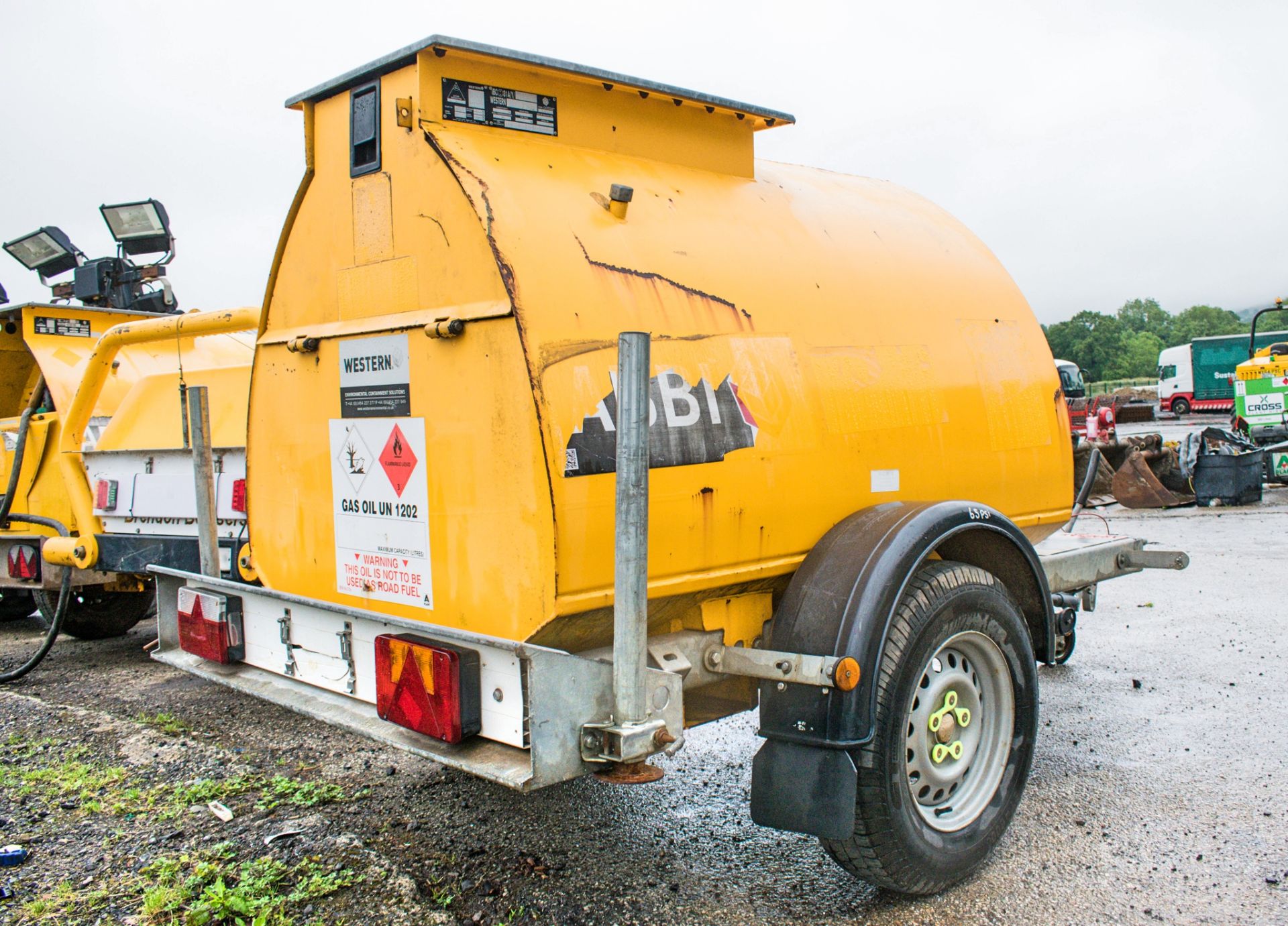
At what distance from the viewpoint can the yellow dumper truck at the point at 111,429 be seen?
18.6 ft

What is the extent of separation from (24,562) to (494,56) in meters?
5.35

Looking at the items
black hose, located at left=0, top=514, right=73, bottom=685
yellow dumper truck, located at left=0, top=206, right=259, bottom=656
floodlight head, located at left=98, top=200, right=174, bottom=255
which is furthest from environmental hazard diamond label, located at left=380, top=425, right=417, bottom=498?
floodlight head, located at left=98, top=200, right=174, bottom=255

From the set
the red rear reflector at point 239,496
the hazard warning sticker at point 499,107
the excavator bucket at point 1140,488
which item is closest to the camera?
the hazard warning sticker at point 499,107

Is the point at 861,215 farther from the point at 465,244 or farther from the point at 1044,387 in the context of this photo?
the point at 465,244

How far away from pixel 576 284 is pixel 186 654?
2.25 metres

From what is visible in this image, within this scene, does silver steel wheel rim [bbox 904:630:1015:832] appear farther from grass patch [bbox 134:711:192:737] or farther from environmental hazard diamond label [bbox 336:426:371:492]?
grass patch [bbox 134:711:192:737]

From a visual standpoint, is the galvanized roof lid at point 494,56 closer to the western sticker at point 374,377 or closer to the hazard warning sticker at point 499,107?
the hazard warning sticker at point 499,107

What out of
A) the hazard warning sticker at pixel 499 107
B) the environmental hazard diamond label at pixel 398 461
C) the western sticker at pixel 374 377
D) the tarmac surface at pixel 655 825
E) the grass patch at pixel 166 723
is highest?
the hazard warning sticker at pixel 499 107

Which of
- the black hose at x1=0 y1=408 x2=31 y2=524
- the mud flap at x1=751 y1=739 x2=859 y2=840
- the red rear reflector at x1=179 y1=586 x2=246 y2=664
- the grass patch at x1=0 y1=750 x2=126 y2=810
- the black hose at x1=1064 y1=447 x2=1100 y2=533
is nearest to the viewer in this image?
the mud flap at x1=751 y1=739 x2=859 y2=840

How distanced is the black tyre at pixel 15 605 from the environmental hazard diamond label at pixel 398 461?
6.34 m

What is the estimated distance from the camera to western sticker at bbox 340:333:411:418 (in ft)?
10.1

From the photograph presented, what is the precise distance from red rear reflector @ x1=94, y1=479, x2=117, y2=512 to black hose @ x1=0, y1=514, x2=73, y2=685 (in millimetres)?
266

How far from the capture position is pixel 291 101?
3398 millimetres

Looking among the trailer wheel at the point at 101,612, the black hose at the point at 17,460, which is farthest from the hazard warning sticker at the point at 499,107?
the trailer wheel at the point at 101,612
